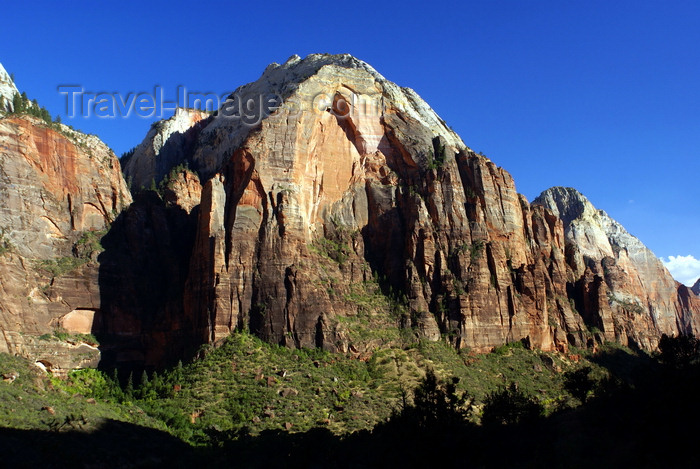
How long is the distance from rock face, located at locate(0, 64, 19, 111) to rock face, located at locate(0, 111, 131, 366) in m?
10.6

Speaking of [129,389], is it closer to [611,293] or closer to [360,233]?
[360,233]

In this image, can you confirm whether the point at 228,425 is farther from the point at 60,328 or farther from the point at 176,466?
the point at 60,328

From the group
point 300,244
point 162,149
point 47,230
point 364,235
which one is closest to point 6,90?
point 162,149

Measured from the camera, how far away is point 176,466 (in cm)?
5956

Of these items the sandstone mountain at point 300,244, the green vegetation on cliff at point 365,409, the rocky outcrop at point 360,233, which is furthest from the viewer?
the rocky outcrop at point 360,233

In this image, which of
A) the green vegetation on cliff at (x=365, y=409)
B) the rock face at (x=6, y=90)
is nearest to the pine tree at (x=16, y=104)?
the rock face at (x=6, y=90)

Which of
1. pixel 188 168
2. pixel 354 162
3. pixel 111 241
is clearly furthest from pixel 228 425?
pixel 188 168

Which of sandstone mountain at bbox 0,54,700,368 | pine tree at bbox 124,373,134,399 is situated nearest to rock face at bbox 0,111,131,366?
sandstone mountain at bbox 0,54,700,368

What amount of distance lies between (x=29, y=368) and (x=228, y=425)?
985 inches

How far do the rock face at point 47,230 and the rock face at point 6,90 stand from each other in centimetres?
1060

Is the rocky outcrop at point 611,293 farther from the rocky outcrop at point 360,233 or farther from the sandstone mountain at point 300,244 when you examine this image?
the rocky outcrop at point 360,233

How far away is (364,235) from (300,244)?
16.0 meters

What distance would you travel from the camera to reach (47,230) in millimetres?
98688

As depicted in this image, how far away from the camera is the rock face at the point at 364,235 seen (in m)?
94.9
